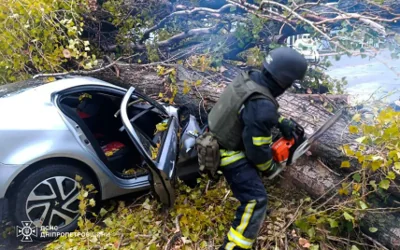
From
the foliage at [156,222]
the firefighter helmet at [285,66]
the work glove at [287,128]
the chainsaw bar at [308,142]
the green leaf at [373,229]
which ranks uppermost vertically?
the firefighter helmet at [285,66]

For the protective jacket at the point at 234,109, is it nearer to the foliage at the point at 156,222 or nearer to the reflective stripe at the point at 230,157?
the reflective stripe at the point at 230,157

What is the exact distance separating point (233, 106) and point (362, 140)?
3.14 feet

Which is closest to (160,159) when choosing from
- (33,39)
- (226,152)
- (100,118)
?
(226,152)

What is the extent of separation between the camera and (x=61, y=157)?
3.05 metres

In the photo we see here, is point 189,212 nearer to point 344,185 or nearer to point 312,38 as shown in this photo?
point 344,185

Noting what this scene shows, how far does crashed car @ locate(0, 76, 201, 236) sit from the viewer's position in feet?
9.34

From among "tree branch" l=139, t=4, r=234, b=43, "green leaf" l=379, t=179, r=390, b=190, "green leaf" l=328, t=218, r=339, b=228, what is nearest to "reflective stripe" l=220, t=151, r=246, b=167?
"green leaf" l=328, t=218, r=339, b=228

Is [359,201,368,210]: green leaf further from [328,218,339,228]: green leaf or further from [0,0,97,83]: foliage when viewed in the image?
[0,0,97,83]: foliage

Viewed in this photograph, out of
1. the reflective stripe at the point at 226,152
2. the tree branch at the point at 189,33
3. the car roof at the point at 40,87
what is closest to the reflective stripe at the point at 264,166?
the reflective stripe at the point at 226,152

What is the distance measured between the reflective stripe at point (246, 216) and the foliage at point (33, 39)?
9.86 feet

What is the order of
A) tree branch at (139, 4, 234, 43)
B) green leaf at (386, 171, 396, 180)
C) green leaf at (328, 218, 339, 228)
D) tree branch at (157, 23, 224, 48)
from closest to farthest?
green leaf at (386, 171, 396, 180) → green leaf at (328, 218, 339, 228) → tree branch at (139, 4, 234, 43) → tree branch at (157, 23, 224, 48)

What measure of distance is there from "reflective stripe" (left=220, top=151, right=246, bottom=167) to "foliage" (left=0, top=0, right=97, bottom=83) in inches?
105

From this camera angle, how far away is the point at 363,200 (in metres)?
2.64

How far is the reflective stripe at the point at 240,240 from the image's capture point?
2.61 meters
